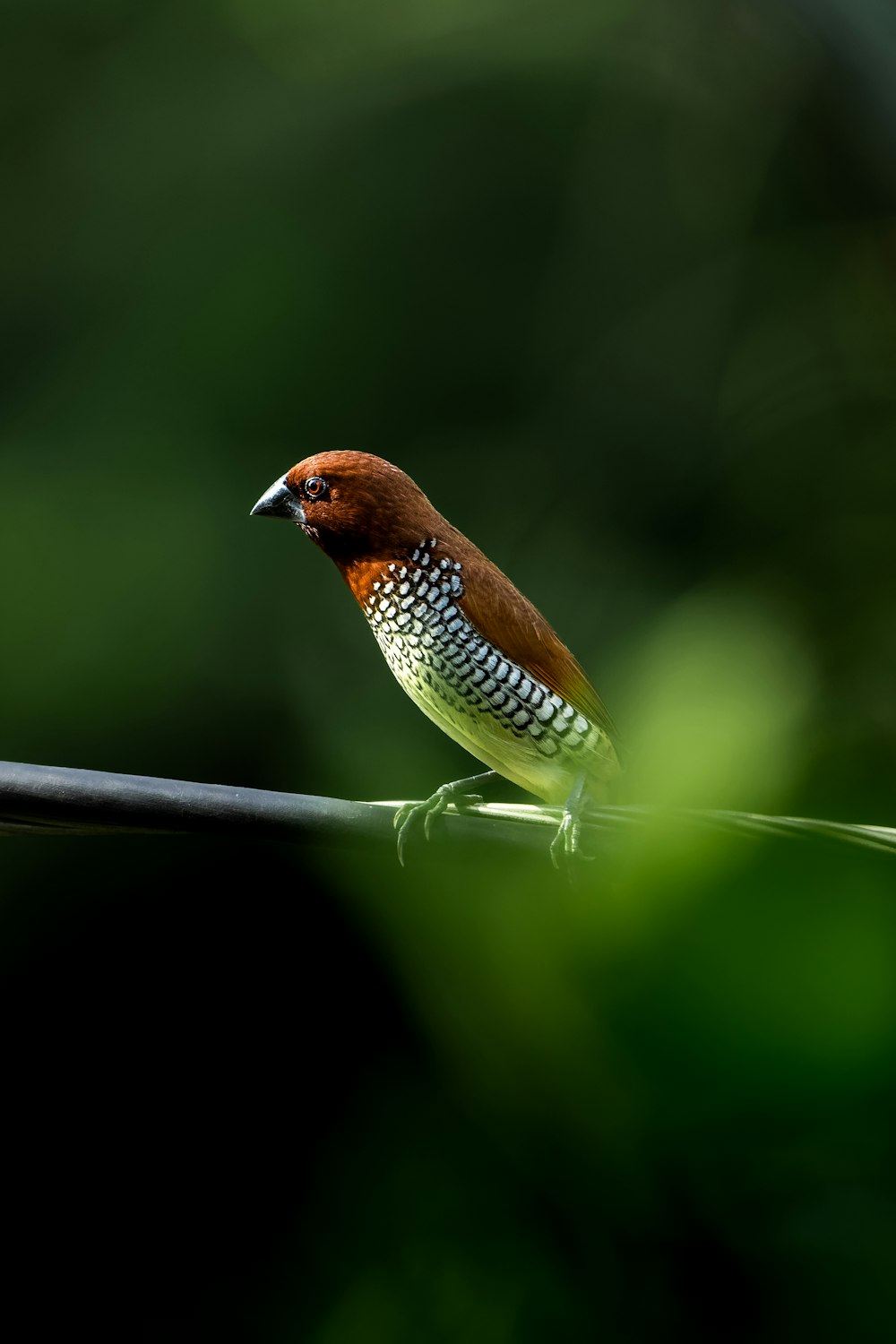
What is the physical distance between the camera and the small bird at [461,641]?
1.36 metres

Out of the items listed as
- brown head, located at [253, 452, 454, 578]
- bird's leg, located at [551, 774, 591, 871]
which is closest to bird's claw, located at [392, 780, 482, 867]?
bird's leg, located at [551, 774, 591, 871]

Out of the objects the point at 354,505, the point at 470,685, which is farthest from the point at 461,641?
the point at 354,505

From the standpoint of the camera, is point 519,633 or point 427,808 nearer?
point 427,808

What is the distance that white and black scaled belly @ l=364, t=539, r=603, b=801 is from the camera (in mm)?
1400

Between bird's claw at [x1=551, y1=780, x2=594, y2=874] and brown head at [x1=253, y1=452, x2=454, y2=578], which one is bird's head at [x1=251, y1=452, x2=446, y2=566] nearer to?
brown head at [x1=253, y1=452, x2=454, y2=578]

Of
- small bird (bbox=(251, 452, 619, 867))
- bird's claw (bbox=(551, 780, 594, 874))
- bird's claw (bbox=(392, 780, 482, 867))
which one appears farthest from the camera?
small bird (bbox=(251, 452, 619, 867))

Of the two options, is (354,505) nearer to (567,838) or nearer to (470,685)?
(470,685)

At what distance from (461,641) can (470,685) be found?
2.0 inches

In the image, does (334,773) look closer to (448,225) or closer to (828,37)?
(828,37)

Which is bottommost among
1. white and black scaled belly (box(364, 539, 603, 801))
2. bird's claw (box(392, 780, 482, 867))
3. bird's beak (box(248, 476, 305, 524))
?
bird's claw (box(392, 780, 482, 867))

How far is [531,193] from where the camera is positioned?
560cm

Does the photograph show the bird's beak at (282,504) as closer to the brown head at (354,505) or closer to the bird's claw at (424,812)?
the brown head at (354,505)

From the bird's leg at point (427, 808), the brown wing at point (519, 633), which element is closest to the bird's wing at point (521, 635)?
the brown wing at point (519, 633)

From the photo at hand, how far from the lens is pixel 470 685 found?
1428 millimetres
